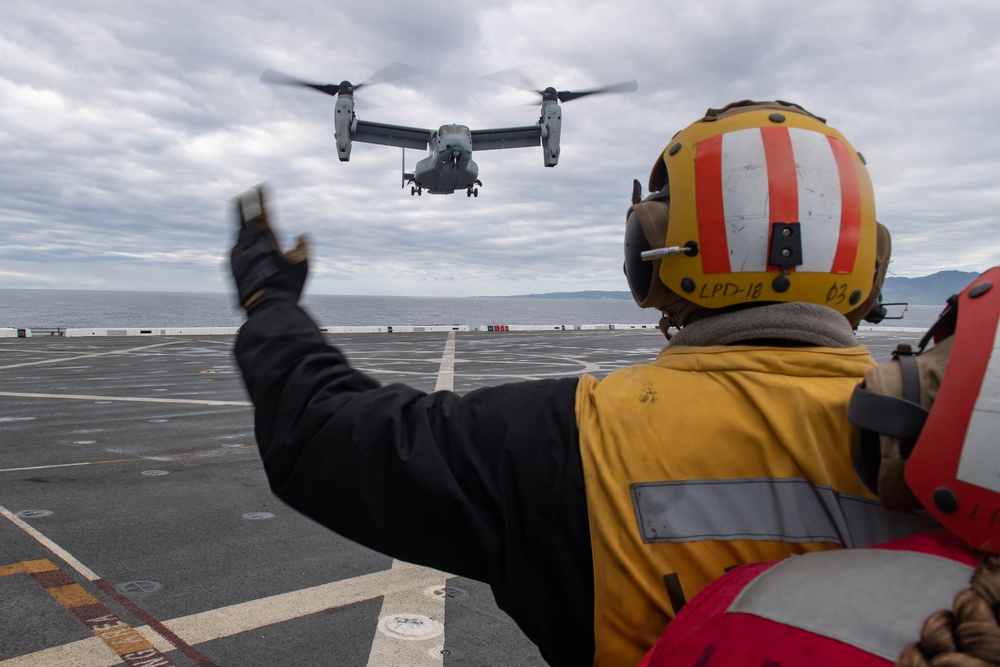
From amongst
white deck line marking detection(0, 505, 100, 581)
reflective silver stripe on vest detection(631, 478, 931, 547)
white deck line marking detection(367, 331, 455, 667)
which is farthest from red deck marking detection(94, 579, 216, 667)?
reflective silver stripe on vest detection(631, 478, 931, 547)

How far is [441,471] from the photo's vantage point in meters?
1.57

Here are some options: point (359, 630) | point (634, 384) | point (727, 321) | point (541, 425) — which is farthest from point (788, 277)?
point (359, 630)

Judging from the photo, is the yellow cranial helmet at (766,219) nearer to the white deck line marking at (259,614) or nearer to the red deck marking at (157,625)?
the white deck line marking at (259,614)

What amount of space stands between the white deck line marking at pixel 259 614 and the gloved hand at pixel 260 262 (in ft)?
7.52

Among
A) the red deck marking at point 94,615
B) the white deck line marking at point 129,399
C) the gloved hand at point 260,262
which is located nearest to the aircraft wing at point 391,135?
the white deck line marking at point 129,399

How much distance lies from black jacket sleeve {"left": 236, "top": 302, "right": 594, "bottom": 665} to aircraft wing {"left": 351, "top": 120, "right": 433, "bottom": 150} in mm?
36280

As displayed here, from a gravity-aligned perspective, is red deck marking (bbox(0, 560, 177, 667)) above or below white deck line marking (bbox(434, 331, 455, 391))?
below

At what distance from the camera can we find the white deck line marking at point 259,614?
325 cm

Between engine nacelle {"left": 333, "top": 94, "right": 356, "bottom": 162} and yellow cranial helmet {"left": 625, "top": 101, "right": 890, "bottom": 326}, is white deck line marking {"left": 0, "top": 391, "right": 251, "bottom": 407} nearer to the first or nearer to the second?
yellow cranial helmet {"left": 625, "top": 101, "right": 890, "bottom": 326}

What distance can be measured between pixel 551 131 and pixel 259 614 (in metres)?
31.7

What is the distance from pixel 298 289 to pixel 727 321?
1.13 m

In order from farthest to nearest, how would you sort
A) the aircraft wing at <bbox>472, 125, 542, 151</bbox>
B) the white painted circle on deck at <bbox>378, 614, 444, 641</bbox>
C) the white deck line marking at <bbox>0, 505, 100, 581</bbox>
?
the aircraft wing at <bbox>472, 125, 542, 151</bbox> → the white deck line marking at <bbox>0, 505, 100, 581</bbox> → the white painted circle on deck at <bbox>378, 614, 444, 641</bbox>

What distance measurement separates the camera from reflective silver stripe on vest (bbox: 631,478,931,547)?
4.63 ft

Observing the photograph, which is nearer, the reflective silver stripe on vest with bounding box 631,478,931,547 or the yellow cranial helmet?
the reflective silver stripe on vest with bounding box 631,478,931,547
